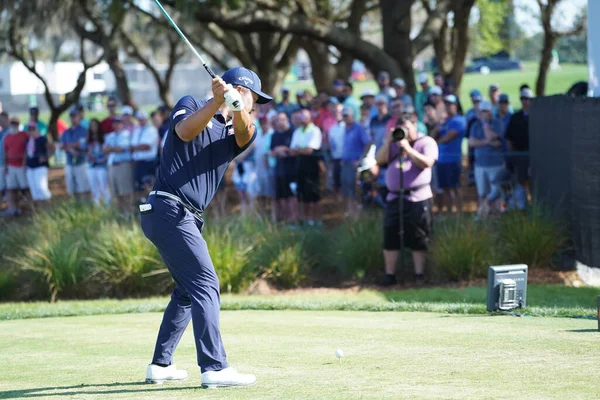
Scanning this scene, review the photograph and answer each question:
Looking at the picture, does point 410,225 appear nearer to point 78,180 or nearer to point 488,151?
point 488,151

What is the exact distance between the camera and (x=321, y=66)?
93.3 ft

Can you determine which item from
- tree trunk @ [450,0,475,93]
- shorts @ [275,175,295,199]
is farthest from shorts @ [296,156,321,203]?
tree trunk @ [450,0,475,93]

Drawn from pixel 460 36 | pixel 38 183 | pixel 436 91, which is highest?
pixel 460 36

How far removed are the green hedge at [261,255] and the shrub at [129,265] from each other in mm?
14

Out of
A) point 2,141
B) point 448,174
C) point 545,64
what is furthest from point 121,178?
point 545,64

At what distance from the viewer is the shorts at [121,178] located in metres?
19.0

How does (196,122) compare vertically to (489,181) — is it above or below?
above

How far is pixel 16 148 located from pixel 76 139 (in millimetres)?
1420

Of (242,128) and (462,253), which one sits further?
(462,253)

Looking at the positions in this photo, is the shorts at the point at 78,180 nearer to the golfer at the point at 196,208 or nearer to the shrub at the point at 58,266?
the shrub at the point at 58,266

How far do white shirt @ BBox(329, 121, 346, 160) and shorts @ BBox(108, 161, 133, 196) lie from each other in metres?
4.13

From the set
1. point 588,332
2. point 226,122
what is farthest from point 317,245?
point 226,122

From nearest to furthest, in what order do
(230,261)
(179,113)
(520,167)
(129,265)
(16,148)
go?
(179,113) → (230,261) → (129,265) → (520,167) → (16,148)

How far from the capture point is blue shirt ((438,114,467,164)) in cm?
1625
